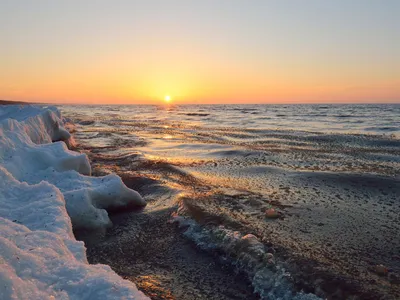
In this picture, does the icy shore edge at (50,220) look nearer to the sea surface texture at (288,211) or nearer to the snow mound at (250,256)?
the sea surface texture at (288,211)

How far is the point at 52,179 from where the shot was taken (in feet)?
22.5

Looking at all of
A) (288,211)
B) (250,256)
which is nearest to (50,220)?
(250,256)

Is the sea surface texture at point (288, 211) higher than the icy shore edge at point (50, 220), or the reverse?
the icy shore edge at point (50, 220)

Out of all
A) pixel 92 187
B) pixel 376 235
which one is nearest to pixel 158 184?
pixel 92 187

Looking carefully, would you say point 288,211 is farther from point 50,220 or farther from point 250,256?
point 50,220

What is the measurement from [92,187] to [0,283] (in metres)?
4.51

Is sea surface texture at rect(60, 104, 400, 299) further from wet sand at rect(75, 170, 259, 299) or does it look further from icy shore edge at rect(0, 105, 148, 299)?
icy shore edge at rect(0, 105, 148, 299)

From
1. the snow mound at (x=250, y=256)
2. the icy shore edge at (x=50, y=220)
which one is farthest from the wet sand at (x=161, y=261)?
the icy shore edge at (x=50, y=220)

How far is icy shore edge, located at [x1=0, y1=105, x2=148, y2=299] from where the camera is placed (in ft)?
Result: 9.00

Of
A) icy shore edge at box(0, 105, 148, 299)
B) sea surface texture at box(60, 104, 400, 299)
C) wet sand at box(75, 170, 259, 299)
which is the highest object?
icy shore edge at box(0, 105, 148, 299)

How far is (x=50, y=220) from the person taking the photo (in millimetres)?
4109

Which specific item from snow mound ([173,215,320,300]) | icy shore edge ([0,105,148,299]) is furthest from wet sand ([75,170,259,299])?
icy shore edge ([0,105,148,299])

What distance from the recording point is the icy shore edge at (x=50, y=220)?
2.74 meters

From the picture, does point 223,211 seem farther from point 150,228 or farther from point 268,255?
point 268,255
